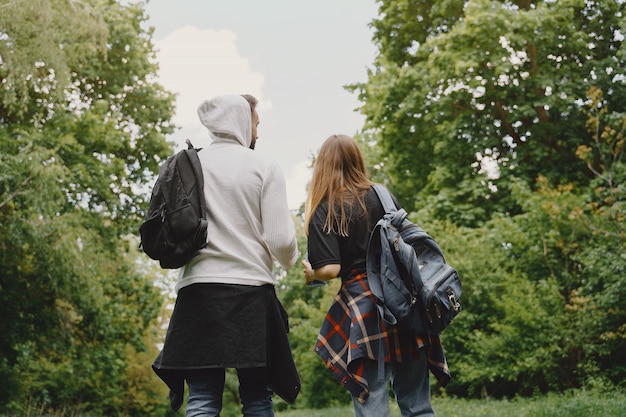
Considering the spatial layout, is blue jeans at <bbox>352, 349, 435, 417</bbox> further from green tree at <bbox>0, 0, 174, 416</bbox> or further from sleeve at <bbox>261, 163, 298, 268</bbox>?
green tree at <bbox>0, 0, 174, 416</bbox>

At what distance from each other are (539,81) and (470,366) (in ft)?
25.0

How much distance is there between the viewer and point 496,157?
18156 millimetres

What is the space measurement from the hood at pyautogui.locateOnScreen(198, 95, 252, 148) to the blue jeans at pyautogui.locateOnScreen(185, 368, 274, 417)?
1173mm

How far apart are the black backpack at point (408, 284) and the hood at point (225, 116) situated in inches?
34.7

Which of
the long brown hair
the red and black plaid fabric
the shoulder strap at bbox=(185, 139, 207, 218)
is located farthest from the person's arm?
the shoulder strap at bbox=(185, 139, 207, 218)

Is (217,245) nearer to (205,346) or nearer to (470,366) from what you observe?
(205,346)

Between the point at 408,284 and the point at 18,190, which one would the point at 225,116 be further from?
the point at 18,190

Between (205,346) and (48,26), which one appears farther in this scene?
(48,26)

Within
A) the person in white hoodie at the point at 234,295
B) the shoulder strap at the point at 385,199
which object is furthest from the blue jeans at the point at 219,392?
the shoulder strap at the point at 385,199

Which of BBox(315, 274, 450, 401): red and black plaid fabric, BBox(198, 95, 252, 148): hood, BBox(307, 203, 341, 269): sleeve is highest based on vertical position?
BBox(198, 95, 252, 148): hood

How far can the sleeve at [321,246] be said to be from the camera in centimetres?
340

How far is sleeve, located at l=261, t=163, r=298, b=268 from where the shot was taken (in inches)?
123

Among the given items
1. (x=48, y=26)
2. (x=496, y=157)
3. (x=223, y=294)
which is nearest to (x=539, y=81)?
(x=496, y=157)

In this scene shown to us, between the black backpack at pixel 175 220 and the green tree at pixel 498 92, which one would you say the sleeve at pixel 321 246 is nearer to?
the black backpack at pixel 175 220
